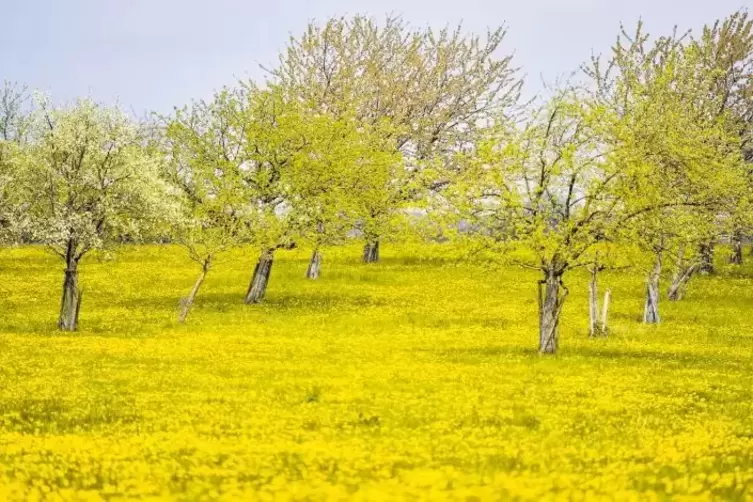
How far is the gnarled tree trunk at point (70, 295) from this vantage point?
4144 cm

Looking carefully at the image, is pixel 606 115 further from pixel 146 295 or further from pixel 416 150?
pixel 416 150

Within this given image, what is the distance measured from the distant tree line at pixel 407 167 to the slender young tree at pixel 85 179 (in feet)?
0.28

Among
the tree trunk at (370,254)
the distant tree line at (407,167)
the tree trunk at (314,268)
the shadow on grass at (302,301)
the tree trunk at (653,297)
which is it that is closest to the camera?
the distant tree line at (407,167)

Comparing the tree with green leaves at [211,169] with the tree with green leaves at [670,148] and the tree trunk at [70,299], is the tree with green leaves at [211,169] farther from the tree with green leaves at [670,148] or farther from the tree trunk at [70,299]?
the tree with green leaves at [670,148]

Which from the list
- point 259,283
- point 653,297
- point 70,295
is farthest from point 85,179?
point 653,297

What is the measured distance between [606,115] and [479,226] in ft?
20.5

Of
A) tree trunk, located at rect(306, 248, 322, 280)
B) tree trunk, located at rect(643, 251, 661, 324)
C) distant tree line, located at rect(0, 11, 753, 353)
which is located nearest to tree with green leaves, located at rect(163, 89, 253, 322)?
distant tree line, located at rect(0, 11, 753, 353)

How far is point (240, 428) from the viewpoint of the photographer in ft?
61.3

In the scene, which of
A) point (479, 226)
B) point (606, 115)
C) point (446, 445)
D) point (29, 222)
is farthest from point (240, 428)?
point (29, 222)

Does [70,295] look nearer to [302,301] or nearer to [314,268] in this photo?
[302,301]

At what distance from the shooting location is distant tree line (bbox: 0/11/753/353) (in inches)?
1321

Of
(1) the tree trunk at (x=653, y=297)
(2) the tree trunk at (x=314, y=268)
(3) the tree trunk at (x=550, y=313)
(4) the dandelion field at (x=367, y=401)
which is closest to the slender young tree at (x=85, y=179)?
(4) the dandelion field at (x=367, y=401)

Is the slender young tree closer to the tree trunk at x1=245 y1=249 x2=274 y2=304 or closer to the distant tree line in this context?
the distant tree line

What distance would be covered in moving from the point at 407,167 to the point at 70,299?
111 ft
